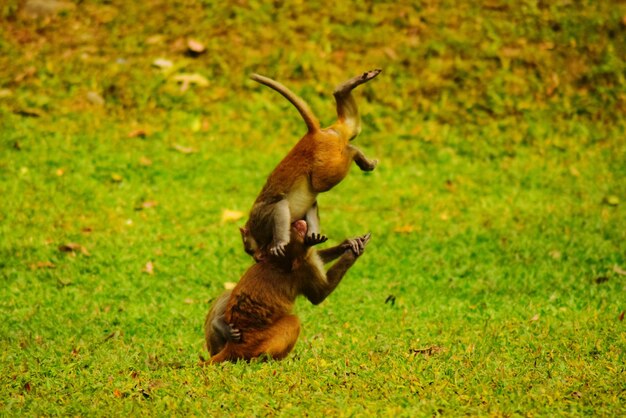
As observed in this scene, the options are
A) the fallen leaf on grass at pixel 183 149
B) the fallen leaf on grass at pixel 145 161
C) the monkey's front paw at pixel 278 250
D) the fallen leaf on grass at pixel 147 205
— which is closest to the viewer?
the monkey's front paw at pixel 278 250

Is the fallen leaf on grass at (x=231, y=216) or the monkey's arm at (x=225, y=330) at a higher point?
the monkey's arm at (x=225, y=330)

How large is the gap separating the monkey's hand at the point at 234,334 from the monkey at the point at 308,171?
0.56 metres

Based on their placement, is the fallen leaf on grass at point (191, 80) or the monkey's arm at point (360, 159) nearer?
the monkey's arm at point (360, 159)

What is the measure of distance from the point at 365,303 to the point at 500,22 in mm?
5610

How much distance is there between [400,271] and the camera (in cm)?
772

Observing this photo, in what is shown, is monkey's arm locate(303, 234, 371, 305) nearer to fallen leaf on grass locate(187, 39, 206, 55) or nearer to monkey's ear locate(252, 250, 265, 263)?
monkey's ear locate(252, 250, 265, 263)

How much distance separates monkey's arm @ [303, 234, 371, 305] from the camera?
4.90 meters

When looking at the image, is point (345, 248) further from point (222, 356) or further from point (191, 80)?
point (191, 80)

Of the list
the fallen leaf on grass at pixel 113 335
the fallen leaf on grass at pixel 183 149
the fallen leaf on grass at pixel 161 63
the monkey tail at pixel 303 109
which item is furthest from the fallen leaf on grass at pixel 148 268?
the fallen leaf on grass at pixel 161 63

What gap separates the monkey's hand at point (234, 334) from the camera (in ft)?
16.1

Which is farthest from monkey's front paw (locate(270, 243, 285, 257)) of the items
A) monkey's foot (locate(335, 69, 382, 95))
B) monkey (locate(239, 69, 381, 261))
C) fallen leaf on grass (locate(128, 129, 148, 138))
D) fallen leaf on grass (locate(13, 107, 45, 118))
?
fallen leaf on grass (locate(13, 107, 45, 118))

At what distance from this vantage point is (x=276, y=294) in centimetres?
490

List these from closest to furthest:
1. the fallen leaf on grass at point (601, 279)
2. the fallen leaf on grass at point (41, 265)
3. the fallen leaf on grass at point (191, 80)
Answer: the fallen leaf on grass at point (601, 279)
the fallen leaf on grass at point (41, 265)
the fallen leaf on grass at point (191, 80)

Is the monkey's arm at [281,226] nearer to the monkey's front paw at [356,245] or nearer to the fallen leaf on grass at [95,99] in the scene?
the monkey's front paw at [356,245]
